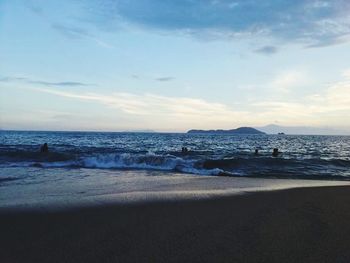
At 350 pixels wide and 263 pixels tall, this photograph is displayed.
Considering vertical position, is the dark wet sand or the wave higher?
the dark wet sand

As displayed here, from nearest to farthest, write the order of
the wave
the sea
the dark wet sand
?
the dark wet sand < the sea < the wave

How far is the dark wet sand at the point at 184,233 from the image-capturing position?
4.78 m

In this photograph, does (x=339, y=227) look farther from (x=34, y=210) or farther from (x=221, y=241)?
(x=34, y=210)

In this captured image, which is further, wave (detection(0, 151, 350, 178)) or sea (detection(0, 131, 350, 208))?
wave (detection(0, 151, 350, 178))

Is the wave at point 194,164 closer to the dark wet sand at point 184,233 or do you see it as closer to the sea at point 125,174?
the sea at point 125,174

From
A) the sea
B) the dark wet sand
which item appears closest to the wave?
the sea

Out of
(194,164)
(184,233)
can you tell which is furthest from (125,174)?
(184,233)

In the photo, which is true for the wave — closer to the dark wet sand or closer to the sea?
the sea

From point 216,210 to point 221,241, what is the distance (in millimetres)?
2393

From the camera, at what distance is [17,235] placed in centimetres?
583

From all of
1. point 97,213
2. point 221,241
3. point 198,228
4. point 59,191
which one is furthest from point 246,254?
point 59,191

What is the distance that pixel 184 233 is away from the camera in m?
5.80

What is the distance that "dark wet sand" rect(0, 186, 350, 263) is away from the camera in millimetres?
4781

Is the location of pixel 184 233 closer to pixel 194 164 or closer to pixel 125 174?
pixel 125 174
